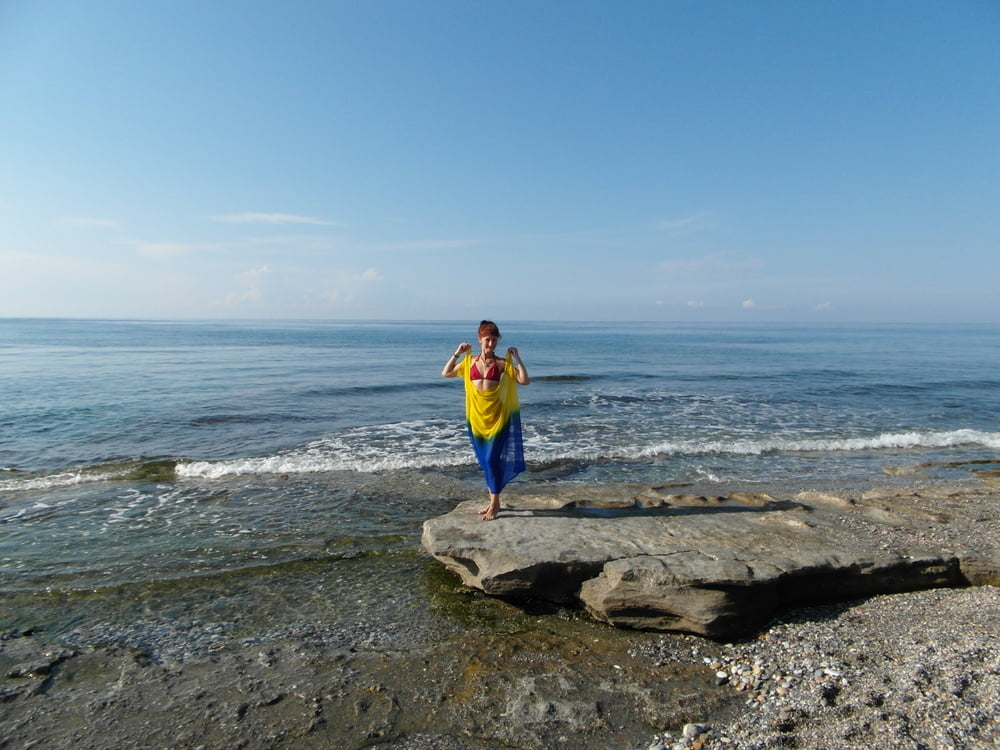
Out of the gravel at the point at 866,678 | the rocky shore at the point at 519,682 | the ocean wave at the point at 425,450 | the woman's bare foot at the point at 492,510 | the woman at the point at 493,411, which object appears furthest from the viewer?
Result: the ocean wave at the point at 425,450

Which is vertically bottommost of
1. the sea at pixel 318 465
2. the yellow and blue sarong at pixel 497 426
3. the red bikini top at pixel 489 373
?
the sea at pixel 318 465

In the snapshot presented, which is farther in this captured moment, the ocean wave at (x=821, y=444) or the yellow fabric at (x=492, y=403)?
the ocean wave at (x=821, y=444)

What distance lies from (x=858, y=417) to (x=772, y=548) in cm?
1491

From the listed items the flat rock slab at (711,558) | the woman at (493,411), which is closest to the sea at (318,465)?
the flat rock slab at (711,558)

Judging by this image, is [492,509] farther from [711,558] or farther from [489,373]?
[711,558]

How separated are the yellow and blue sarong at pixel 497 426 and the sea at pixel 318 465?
1376mm

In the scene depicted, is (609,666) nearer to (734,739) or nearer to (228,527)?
(734,739)

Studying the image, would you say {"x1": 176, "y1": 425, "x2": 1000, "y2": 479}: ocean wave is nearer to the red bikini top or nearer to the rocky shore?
the red bikini top

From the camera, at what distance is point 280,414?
17562 mm

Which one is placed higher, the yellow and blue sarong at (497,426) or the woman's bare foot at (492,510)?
the yellow and blue sarong at (497,426)

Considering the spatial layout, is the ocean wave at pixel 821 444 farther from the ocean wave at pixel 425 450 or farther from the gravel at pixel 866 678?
the gravel at pixel 866 678

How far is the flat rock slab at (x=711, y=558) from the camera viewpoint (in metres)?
5.04

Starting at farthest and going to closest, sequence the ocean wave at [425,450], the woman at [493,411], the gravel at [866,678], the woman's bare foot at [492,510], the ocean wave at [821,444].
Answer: the ocean wave at [821,444]
the ocean wave at [425,450]
the woman at [493,411]
the woman's bare foot at [492,510]
the gravel at [866,678]

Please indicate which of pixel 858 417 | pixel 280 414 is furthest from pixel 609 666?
pixel 858 417
